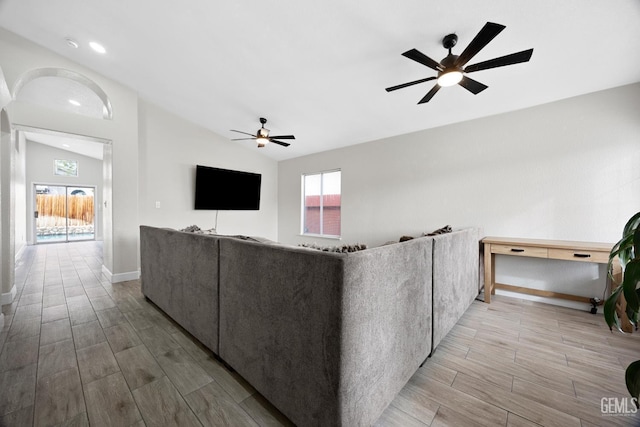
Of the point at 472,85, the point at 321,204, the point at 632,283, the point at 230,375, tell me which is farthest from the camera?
the point at 321,204

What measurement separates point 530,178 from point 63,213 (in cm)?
1234

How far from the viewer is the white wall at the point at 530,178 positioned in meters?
2.60

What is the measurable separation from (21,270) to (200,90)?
14.7ft

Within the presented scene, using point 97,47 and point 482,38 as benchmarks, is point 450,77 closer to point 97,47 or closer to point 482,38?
point 482,38

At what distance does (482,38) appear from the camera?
165 centimetres

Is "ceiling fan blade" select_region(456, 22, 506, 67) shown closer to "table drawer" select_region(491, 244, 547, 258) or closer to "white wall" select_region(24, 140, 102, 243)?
"table drawer" select_region(491, 244, 547, 258)

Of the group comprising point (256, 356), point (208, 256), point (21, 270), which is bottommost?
point (21, 270)

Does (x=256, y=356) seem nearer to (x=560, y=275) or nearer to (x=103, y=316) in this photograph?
(x=103, y=316)

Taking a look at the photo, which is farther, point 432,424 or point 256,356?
point 256,356

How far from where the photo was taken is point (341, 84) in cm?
311

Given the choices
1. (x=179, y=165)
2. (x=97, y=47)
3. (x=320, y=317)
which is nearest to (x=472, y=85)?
(x=320, y=317)

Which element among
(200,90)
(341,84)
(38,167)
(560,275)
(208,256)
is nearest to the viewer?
(208,256)

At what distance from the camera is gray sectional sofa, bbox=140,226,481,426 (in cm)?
100

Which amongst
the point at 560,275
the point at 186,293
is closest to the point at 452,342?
the point at 560,275
